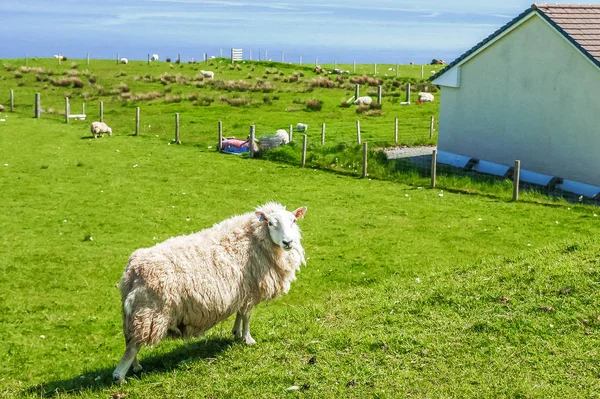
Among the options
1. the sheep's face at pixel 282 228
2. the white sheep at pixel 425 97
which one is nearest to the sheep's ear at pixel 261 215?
the sheep's face at pixel 282 228

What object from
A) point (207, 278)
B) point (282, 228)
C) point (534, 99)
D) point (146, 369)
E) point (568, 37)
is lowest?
point (146, 369)

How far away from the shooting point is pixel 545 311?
10.9m

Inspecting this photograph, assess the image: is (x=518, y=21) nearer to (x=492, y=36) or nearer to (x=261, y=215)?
(x=492, y=36)

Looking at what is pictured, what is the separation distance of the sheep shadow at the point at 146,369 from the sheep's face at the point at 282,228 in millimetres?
1742

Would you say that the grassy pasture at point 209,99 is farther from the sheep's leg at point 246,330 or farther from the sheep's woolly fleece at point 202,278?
the sheep's leg at point 246,330

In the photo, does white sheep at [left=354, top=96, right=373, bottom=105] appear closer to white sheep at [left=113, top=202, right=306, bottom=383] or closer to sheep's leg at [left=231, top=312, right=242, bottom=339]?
white sheep at [left=113, top=202, right=306, bottom=383]

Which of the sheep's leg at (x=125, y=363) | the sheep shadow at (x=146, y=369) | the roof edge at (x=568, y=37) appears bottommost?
the sheep shadow at (x=146, y=369)

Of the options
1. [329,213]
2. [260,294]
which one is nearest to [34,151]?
[329,213]

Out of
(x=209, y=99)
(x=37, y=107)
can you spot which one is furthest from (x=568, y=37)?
(x=37, y=107)

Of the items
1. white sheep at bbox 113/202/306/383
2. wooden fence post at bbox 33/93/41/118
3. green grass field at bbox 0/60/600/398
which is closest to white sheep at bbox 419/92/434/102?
green grass field at bbox 0/60/600/398

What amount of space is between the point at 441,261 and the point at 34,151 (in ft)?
75.3

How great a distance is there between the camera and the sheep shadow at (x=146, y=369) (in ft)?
32.6

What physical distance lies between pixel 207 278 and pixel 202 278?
86mm

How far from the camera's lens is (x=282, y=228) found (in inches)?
428
